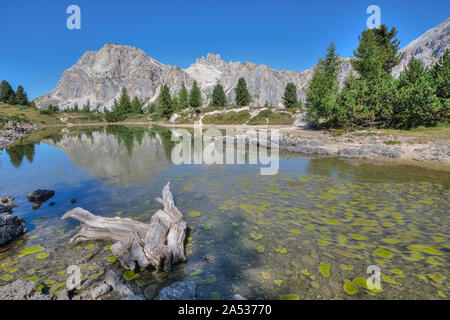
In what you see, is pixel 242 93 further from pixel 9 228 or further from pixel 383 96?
pixel 9 228

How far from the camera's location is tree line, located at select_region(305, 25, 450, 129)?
83.7ft

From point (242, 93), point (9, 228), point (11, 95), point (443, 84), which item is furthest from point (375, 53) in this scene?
point (11, 95)

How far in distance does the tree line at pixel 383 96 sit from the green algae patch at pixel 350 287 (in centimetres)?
3076

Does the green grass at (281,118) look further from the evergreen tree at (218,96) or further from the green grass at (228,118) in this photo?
the evergreen tree at (218,96)

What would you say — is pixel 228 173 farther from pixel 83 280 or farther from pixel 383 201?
pixel 83 280

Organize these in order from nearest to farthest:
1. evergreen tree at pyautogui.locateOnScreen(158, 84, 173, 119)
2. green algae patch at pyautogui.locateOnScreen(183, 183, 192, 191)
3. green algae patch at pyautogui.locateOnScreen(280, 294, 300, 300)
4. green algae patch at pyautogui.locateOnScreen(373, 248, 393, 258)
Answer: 1. green algae patch at pyautogui.locateOnScreen(280, 294, 300, 300)
2. green algae patch at pyautogui.locateOnScreen(373, 248, 393, 258)
3. green algae patch at pyautogui.locateOnScreen(183, 183, 192, 191)
4. evergreen tree at pyautogui.locateOnScreen(158, 84, 173, 119)

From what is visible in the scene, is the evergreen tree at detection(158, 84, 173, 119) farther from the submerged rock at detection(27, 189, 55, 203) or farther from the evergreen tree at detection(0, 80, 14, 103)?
the evergreen tree at detection(0, 80, 14, 103)

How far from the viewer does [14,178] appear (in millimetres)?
14984

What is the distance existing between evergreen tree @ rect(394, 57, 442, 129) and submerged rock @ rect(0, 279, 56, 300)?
3647 centimetres

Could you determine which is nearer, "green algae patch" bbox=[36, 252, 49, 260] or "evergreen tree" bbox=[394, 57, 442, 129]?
"green algae patch" bbox=[36, 252, 49, 260]

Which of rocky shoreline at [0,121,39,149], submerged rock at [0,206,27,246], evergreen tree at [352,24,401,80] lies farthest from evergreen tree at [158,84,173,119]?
submerged rock at [0,206,27,246]

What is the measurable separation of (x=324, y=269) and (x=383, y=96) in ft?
110

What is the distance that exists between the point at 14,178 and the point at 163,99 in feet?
310
